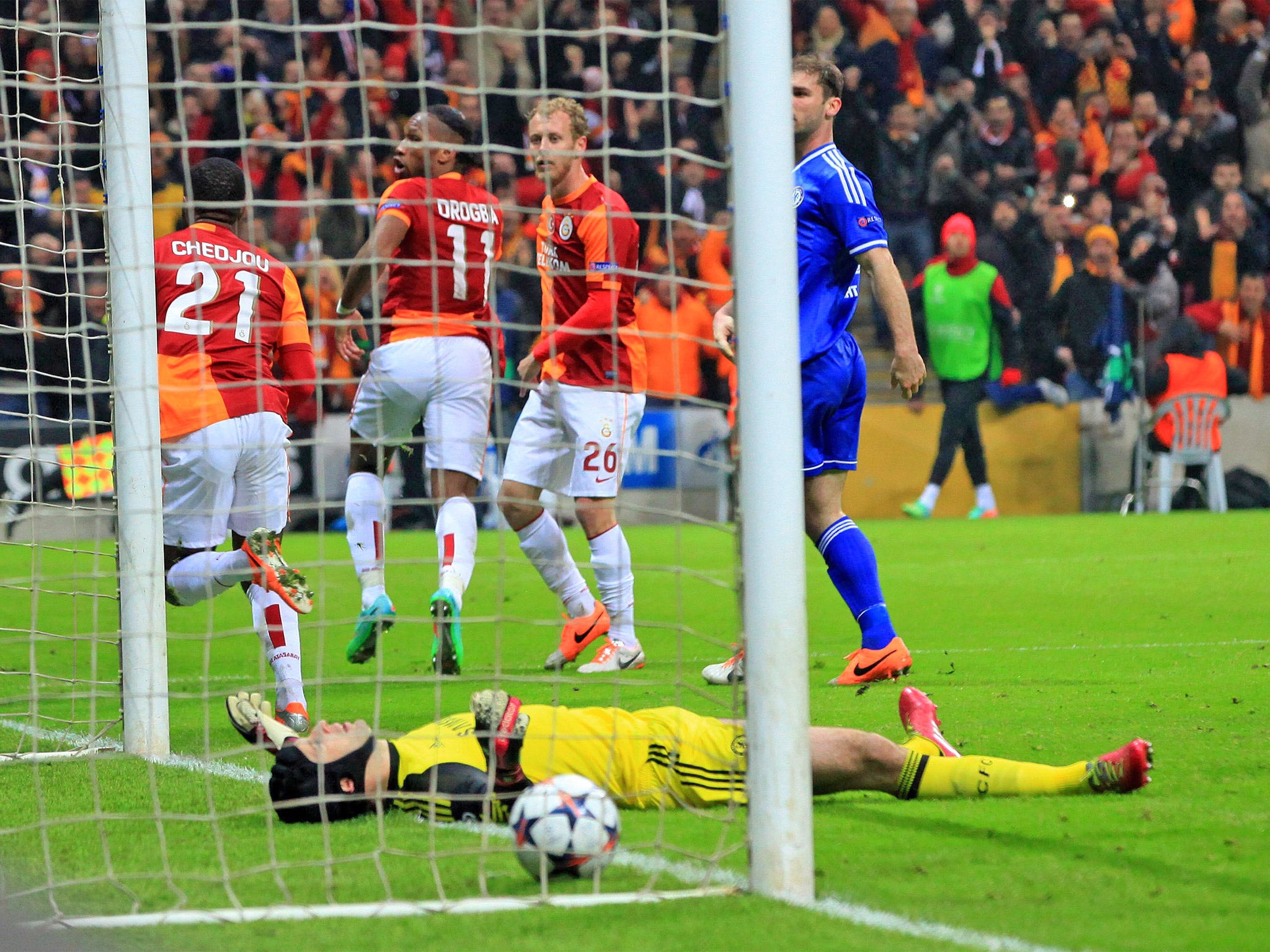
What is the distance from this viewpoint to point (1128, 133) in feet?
52.0

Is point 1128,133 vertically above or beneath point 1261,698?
above

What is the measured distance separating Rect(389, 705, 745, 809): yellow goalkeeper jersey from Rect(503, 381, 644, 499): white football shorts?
108 inches

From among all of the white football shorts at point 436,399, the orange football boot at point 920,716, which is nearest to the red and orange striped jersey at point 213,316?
the white football shorts at point 436,399

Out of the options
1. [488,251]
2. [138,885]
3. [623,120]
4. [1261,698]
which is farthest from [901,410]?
[138,885]

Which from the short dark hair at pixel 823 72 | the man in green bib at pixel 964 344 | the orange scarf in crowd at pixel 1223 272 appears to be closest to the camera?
the short dark hair at pixel 823 72

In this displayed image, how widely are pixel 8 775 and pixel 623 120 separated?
453 inches

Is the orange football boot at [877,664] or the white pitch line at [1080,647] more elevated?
the orange football boot at [877,664]

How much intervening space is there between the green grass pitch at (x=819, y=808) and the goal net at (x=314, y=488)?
0.09ft

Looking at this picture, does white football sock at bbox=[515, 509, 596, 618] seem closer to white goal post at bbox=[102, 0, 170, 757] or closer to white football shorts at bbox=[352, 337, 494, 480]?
white football shorts at bbox=[352, 337, 494, 480]

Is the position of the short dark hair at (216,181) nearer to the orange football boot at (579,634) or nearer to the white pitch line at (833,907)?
the white pitch line at (833,907)

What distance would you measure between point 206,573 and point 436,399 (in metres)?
1.76

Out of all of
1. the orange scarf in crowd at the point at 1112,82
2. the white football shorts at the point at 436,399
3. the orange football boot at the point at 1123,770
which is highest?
the orange scarf in crowd at the point at 1112,82

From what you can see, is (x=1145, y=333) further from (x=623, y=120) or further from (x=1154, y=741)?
(x=1154, y=741)

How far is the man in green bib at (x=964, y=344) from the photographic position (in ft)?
43.5
